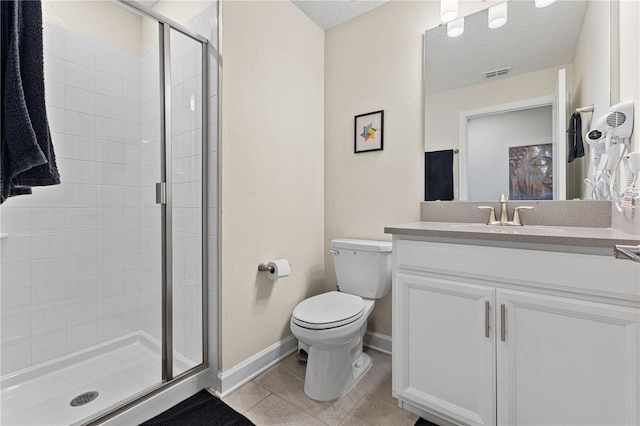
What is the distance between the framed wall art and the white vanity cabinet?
87 centimetres

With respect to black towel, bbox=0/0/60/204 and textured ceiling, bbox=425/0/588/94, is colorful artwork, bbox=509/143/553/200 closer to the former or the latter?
textured ceiling, bbox=425/0/588/94

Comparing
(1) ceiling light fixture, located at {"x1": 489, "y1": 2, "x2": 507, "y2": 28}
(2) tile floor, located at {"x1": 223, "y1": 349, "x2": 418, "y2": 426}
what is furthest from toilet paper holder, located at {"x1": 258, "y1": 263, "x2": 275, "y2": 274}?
(1) ceiling light fixture, located at {"x1": 489, "y1": 2, "x2": 507, "y2": 28}

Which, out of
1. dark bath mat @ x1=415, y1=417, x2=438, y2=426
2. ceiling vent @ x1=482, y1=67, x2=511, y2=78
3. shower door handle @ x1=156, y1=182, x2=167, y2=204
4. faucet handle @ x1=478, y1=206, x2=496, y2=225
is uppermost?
ceiling vent @ x1=482, y1=67, x2=511, y2=78

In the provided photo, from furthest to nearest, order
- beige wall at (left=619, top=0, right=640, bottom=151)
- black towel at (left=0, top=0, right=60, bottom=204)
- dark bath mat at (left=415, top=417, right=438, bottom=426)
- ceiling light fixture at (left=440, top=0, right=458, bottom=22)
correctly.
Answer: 1. ceiling light fixture at (left=440, top=0, right=458, bottom=22)
2. dark bath mat at (left=415, top=417, right=438, bottom=426)
3. beige wall at (left=619, top=0, right=640, bottom=151)
4. black towel at (left=0, top=0, right=60, bottom=204)

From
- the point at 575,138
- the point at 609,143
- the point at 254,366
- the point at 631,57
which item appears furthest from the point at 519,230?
the point at 254,366

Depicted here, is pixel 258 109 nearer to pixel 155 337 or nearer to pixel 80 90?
pixel 80 90

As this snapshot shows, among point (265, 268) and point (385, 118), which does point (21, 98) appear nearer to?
point (265, 268)

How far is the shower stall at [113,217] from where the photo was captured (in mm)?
1500

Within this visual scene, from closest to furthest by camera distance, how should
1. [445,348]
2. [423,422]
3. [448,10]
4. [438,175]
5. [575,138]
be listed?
[445,348] < [423,422] < [575,138] < [448,10] < [438,175]

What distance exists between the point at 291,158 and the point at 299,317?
101 cm

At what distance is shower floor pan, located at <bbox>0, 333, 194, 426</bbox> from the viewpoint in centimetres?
134

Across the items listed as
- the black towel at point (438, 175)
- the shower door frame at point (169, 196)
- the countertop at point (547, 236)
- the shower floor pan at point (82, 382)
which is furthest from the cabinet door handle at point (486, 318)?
the shower floor pan at point (82, 382)

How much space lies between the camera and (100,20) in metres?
1.67

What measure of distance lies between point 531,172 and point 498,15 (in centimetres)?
87
